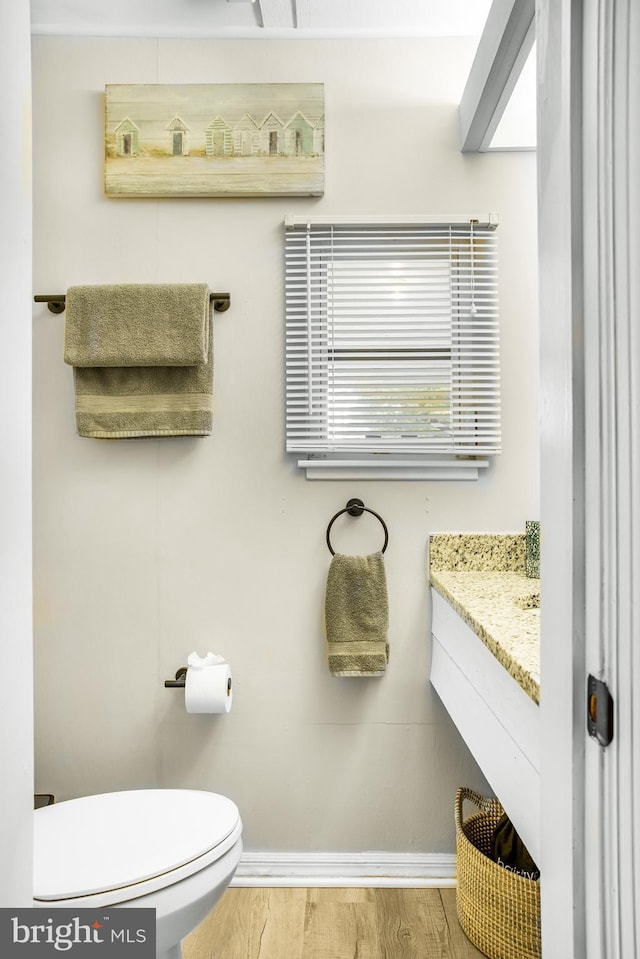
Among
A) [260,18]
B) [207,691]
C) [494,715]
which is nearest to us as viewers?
[494,715]

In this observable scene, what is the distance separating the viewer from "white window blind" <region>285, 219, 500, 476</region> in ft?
6.57

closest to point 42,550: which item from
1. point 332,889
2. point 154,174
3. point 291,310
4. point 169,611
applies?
point 169,611

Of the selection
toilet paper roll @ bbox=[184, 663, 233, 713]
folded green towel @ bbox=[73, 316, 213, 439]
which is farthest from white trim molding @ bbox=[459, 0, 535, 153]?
toilet paper roll @ bbox=[184, 663, 233, 713]

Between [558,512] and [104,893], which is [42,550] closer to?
[104,893]

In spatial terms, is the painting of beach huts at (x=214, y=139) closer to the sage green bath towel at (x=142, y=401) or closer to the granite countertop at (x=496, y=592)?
the sage green bath towel at (x=142, y=401)

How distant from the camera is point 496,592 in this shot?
175 centimetres

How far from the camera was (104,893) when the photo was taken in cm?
131

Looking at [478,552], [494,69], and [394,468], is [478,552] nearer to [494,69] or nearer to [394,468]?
[394,468]

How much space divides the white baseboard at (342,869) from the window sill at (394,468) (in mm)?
1091

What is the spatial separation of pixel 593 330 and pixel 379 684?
1.51 metres
